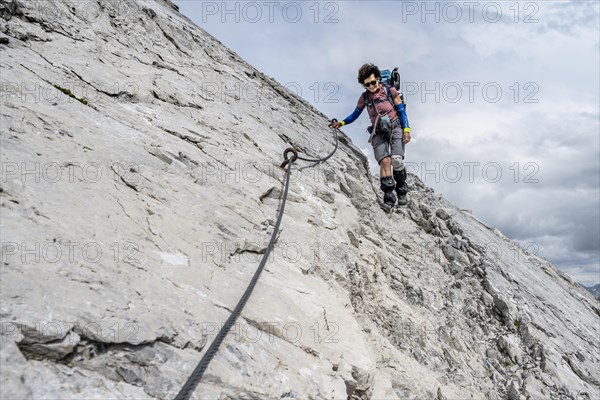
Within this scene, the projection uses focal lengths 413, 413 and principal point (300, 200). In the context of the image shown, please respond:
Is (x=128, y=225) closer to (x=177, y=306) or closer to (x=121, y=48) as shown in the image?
(x=177, y=306)

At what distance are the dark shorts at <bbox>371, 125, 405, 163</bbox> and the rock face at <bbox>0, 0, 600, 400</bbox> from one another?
1.02 m

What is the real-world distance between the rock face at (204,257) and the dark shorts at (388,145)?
102 cm

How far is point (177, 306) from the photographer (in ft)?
15.3

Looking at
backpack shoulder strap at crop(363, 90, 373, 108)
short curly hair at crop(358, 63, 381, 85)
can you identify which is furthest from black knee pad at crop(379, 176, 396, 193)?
short curly hair at crop(358, 63, 381, 85)

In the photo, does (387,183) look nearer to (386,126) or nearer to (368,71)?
(386,126)

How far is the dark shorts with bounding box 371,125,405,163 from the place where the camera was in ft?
38.4

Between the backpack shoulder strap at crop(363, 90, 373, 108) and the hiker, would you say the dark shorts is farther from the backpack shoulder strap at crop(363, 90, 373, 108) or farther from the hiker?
Answer: the backpack shoulder strap at crop(363, 90, 373, 108)

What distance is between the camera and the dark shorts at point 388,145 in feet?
38.4

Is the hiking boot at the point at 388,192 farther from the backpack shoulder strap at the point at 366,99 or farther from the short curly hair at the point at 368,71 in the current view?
the short curly hair at the point at 368,71

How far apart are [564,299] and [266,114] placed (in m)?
11.3

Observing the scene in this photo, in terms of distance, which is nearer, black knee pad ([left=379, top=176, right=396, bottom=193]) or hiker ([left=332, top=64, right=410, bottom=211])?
hiker ([left=332, top=64, right=410, bottom=211])

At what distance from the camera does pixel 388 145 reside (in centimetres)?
1190

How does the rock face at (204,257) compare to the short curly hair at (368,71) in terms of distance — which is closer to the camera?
the rock face at (204,257)

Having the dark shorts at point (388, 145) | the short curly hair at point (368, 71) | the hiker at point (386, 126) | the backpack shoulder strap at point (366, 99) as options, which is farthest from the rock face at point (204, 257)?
the short curly hair at point (368, 71)
